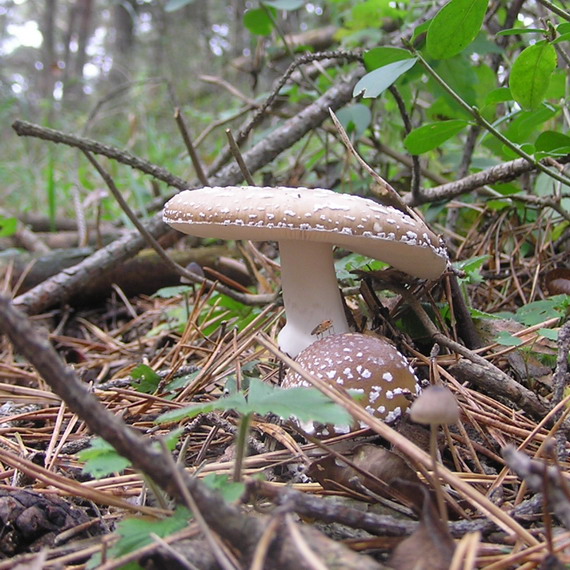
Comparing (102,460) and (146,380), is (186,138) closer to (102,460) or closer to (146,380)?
(146,380)

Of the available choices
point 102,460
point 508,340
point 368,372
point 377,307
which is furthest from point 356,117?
point 102,460

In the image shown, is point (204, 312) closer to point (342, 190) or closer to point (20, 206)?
point (342, 190)

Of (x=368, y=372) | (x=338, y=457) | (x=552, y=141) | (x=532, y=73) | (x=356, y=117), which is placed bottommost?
(x=338, y=457)

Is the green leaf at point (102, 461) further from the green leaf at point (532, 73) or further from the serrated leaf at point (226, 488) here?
the green leaf at point (532, 73)

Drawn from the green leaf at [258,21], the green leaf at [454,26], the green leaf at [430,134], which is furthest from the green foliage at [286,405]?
the green leaf at [258,21]

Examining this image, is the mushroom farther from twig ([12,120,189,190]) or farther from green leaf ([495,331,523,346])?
twig ([12,120,189,190])

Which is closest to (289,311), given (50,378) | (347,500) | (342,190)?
(347,500)

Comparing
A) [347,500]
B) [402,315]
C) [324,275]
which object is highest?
[324,275]
